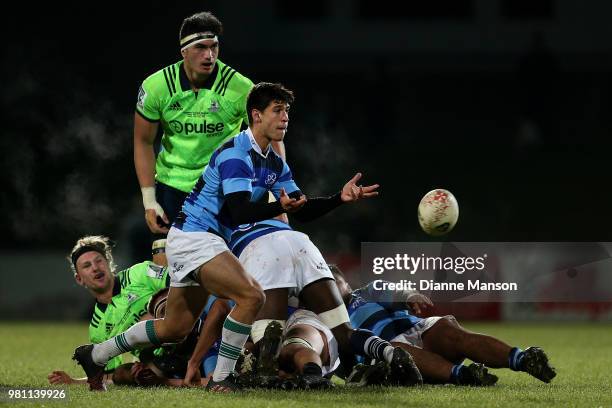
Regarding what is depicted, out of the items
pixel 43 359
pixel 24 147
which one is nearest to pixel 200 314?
pixel 43 359

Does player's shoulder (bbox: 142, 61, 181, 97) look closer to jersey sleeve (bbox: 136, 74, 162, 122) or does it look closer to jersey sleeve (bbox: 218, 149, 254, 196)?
jersey sleeve (bbox: 136, 74, 162, 122)

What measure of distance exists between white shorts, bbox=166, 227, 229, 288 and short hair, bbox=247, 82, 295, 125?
0.73m

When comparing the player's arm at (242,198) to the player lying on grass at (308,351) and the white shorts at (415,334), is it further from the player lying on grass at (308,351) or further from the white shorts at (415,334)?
the white shorts at (415,334)

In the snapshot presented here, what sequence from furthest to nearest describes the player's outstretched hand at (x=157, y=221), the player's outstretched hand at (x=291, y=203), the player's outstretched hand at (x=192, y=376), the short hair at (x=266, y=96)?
the player's outstretched hand at (x=157, y=221) → the player's outstretched hand at (x=192, y=376) → the short hair at (x=266, y=96) → the player's outstretched hand at (x=291, y=203)

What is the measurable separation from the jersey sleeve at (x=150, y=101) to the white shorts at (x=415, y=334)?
6.76ft

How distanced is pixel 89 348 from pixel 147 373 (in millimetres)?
→ 367

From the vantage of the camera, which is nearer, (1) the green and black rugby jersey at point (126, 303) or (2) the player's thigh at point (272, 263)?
(2) the player's thigh at point (272, 263)

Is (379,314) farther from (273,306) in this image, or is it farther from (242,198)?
(242,198)

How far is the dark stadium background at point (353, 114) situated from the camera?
1698 centimetres

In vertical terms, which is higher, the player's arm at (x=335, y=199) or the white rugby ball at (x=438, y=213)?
the white rugby ball at (x=438, y=213)

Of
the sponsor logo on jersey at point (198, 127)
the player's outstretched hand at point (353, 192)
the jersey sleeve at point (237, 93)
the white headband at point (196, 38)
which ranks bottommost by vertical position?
the player's outstretched hand at point (353, 192)

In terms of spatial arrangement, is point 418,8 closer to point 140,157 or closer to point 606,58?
point 606,58

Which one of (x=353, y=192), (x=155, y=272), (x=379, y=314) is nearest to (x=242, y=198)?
(x=353, y=192)

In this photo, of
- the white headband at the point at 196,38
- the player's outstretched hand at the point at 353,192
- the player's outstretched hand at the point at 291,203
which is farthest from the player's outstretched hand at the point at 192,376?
the white headband at the point at 196,38
